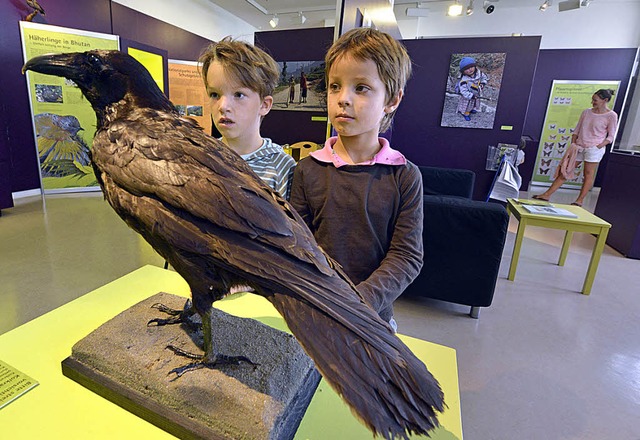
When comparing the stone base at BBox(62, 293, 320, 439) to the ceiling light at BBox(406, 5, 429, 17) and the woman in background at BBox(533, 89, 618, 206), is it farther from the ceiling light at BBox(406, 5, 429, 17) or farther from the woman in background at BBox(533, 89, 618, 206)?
the ceiling light at BBox(406, 5, 429, 17)

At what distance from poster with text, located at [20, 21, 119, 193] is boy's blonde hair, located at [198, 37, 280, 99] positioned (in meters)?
3.39

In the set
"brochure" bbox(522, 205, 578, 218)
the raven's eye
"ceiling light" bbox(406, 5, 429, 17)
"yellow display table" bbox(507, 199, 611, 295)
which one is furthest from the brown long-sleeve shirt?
"ceiling light" bbox(406, 5, 429, 17)

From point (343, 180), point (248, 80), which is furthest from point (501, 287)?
point (248, 80)

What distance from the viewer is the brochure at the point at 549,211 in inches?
104

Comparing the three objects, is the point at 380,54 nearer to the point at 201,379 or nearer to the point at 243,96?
the point at 243,96

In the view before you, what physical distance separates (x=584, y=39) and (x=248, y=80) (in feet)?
28.8

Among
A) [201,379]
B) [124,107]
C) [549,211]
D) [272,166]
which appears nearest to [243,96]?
[272,166]

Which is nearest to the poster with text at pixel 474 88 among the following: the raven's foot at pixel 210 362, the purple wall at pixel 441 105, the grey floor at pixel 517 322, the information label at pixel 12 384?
the purple wall at pixel 441 105

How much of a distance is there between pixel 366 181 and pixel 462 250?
1.36 m

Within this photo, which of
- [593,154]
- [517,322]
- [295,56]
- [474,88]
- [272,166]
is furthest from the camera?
[593,154]

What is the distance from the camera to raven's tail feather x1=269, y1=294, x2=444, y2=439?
1.48 feet

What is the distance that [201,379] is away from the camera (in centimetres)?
70

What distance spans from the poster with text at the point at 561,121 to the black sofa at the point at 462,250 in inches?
261

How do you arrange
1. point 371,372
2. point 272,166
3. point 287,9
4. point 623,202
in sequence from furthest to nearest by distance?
1. point 287,9
2. point 623,202
3. point 272,166
4. point 371,372
